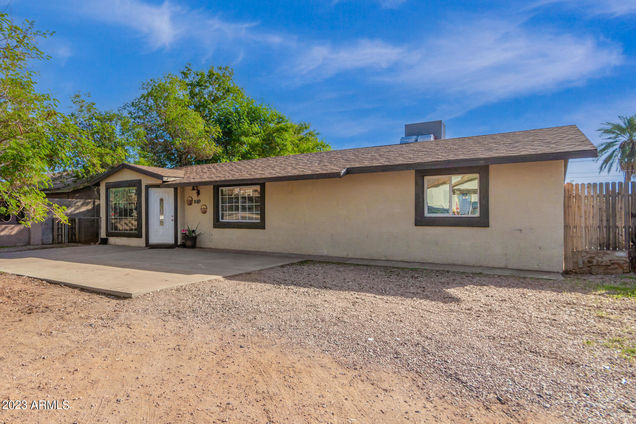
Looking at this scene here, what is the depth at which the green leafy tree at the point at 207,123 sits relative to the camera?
21.1 meters

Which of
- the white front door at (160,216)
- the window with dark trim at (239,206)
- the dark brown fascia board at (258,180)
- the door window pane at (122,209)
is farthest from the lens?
the door window pane at (122,209)

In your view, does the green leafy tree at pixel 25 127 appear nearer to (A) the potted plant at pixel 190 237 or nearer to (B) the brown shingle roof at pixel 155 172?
(B) the brown shingle roof at pixel 155 172

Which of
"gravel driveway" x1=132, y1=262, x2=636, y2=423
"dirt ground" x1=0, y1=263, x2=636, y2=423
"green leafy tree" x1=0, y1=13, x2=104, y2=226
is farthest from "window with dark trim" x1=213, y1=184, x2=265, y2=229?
"green leafy tree" x1=0, y1=13, x2=104, y2=226

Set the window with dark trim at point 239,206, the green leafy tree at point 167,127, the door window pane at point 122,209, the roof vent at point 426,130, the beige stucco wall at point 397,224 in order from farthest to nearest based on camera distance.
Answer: the green leafy tree at point 167,127
the roof vent at point 426,130
the door window pane at point 122,209
the window with dark trim at point 239,206
the beige stucco wall at point 397,224

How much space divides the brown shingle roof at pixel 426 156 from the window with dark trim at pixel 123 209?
1.97 meters

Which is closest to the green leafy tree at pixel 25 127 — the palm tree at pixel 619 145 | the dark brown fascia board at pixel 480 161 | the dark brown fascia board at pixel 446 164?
the dark brown fascia board at pixel 446 164

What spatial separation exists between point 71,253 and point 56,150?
672 centimetres

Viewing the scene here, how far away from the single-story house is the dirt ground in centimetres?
234

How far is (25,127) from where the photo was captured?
487cm

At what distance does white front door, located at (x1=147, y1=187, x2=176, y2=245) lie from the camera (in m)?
12.0

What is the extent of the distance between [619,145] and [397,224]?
27749 millimetres

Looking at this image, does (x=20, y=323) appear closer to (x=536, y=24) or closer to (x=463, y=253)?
(x=463, y=253)

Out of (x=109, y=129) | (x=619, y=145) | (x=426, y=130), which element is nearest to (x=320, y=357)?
(x=426, y=130)

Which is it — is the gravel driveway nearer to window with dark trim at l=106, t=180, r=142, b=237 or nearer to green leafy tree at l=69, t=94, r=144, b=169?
window with dark trim at l=106, t=180, r=142, b=237
